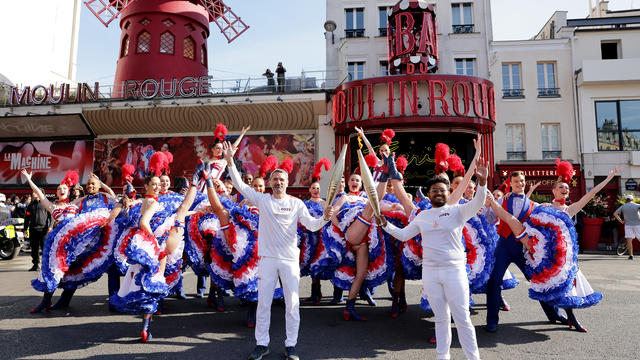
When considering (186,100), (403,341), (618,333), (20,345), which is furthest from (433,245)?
(186,100)

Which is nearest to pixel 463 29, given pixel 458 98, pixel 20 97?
pixel 458 98

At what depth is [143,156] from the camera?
2000cm

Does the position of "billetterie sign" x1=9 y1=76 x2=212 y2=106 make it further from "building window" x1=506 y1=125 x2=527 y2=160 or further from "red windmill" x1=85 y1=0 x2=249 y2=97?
"building window" x1=506 y1=125 x2=527 y2=160

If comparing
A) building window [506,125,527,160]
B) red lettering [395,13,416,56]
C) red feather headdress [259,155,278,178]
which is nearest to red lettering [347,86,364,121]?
red lettering [395,13,416,56]

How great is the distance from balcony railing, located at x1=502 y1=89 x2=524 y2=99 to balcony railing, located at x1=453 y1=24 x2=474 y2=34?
3.50 m

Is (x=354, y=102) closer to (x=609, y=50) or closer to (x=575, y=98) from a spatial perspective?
(x=575, y=98)

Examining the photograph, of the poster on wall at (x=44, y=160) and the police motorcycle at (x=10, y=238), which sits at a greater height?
the poster on wall at (x=44, y=160)

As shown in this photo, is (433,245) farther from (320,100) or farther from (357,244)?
(320,100)

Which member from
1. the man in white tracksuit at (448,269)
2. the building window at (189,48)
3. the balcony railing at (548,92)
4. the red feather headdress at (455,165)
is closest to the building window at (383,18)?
the balcony railing at (548,92)

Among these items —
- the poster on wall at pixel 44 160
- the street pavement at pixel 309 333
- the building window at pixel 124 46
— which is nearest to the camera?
the street pavement at pixel 309 333

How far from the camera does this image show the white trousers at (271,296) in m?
3.84

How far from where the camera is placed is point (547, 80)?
1902 centimetres

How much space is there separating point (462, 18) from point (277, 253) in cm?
1958

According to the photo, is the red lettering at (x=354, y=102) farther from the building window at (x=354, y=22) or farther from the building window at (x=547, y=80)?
the building window at (x=547, y=80)
